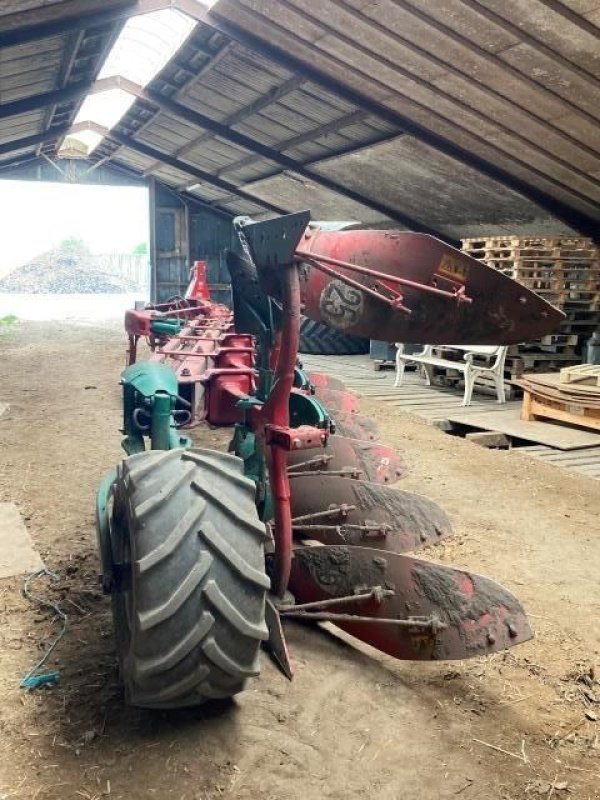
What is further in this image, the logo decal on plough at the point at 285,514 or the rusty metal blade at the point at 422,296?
the rusty metal blade at the point at 422,296

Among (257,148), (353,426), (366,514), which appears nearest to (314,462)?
(366,514)

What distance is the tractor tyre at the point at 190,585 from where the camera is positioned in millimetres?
1794

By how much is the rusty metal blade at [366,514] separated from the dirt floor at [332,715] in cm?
49

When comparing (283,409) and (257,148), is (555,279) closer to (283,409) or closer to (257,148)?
(257,148)

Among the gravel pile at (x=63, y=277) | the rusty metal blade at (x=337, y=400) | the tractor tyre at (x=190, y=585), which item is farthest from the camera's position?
the gravel pile at (x=63, y=277)

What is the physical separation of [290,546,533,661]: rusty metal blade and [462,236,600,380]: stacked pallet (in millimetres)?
6335

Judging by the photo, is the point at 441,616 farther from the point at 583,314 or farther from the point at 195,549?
the point at 583,314

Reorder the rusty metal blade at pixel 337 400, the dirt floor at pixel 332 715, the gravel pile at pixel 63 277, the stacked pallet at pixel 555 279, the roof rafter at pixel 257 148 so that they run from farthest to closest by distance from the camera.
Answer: the gravel pile at pixel 63 277, the roof rafter at pixel 257 148, the stacked pallet at pixel 555 279, the rusty metal blade at pixel 337 400, the dirt floor at pixel 332 715

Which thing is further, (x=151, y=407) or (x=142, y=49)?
(x=142, y=49)

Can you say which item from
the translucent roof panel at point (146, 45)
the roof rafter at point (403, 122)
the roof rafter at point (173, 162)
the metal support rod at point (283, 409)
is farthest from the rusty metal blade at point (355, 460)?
the roof rafter at point (173, 162)

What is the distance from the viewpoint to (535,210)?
8633 mm

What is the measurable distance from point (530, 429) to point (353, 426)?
2953 mm

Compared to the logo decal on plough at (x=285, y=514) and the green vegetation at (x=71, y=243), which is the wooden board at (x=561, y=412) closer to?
the logo decal on plough at (x=285, y=514)

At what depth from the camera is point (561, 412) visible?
6.84 m
